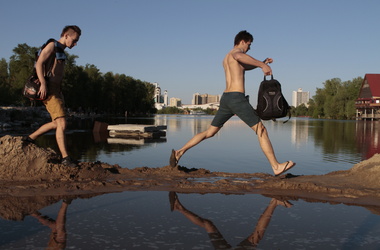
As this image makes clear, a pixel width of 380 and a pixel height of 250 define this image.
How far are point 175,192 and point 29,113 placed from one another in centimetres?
4001

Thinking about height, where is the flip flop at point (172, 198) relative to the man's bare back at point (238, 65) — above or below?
below

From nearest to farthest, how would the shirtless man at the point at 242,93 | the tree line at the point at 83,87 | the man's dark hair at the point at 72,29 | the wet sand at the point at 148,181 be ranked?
1. the wet sand at the point at 148,181
2. the shirtless man at the point at 242,93
3. the man's dark hair at the point at 72,29
4. the tree line at the point at 83,87

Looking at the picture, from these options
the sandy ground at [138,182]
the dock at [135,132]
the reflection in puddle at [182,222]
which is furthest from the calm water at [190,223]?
the dock at [135,132]

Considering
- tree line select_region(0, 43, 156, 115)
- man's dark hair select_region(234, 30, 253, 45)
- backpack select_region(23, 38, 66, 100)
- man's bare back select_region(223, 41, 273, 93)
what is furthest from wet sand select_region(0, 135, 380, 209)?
tree line select_region(0, 43, 156, 115)

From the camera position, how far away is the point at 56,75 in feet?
21.4

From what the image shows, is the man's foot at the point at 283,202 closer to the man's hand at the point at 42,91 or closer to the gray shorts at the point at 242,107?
the gray shorts at the point at 242,107

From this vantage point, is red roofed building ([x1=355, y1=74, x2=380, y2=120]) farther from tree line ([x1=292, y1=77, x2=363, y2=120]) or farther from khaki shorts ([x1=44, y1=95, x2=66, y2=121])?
khaki shorts ([x1=44, y1=95, x2=66, y2=121])

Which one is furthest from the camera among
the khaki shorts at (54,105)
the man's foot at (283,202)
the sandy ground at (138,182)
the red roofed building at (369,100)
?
the red roofed building at (369,100)

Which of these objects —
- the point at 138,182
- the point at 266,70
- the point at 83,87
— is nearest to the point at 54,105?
the point at 138,182

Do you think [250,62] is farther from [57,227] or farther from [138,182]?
[57,227]

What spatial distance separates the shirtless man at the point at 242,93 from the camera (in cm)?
633

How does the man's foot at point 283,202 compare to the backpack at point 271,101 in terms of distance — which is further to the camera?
the backpack at point 271,101

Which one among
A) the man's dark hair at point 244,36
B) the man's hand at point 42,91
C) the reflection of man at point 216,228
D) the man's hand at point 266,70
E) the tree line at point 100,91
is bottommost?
the reflection of man at point 216,228

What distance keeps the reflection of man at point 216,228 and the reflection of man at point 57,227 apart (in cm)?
117
